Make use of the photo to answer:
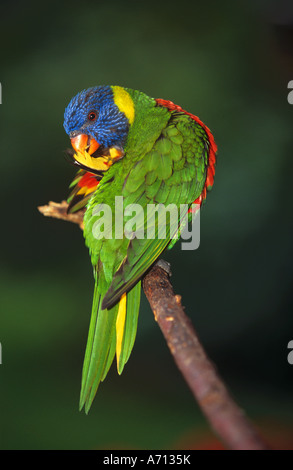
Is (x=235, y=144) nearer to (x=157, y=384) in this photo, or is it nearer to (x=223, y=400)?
(x=157, y=384)

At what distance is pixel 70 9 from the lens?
2207 mm

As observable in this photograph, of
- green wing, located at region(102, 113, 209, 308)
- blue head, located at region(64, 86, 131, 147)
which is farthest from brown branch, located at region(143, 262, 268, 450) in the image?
blue head, located at region(64, 86, 131, 147)

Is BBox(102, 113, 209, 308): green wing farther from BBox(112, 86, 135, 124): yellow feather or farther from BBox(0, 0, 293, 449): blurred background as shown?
BBox(0, 0, 293, 449): blurred background

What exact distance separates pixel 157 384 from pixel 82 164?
4.52ft

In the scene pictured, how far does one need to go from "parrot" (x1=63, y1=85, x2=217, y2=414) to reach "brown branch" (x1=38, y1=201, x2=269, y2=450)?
0.19m

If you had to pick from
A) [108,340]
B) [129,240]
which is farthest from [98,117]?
[108,340]

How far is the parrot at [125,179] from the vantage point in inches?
44.8

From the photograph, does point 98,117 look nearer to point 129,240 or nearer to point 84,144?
point 84,144

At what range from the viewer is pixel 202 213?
7.54 feet

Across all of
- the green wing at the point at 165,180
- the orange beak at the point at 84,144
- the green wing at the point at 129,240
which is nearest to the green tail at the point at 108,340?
the green wing at the point at 129,240

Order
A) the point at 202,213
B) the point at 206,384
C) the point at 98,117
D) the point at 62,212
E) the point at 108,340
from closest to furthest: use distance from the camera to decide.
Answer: the point at 206,384 → the point at 108,340 → the point at 98,117 → the point at 62,212 → the point at 202,213

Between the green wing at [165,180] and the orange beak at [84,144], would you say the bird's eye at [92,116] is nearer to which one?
the orange beak at [84,144]

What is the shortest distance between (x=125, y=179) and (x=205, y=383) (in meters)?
0.71

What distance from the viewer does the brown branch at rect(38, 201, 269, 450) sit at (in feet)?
2.00
